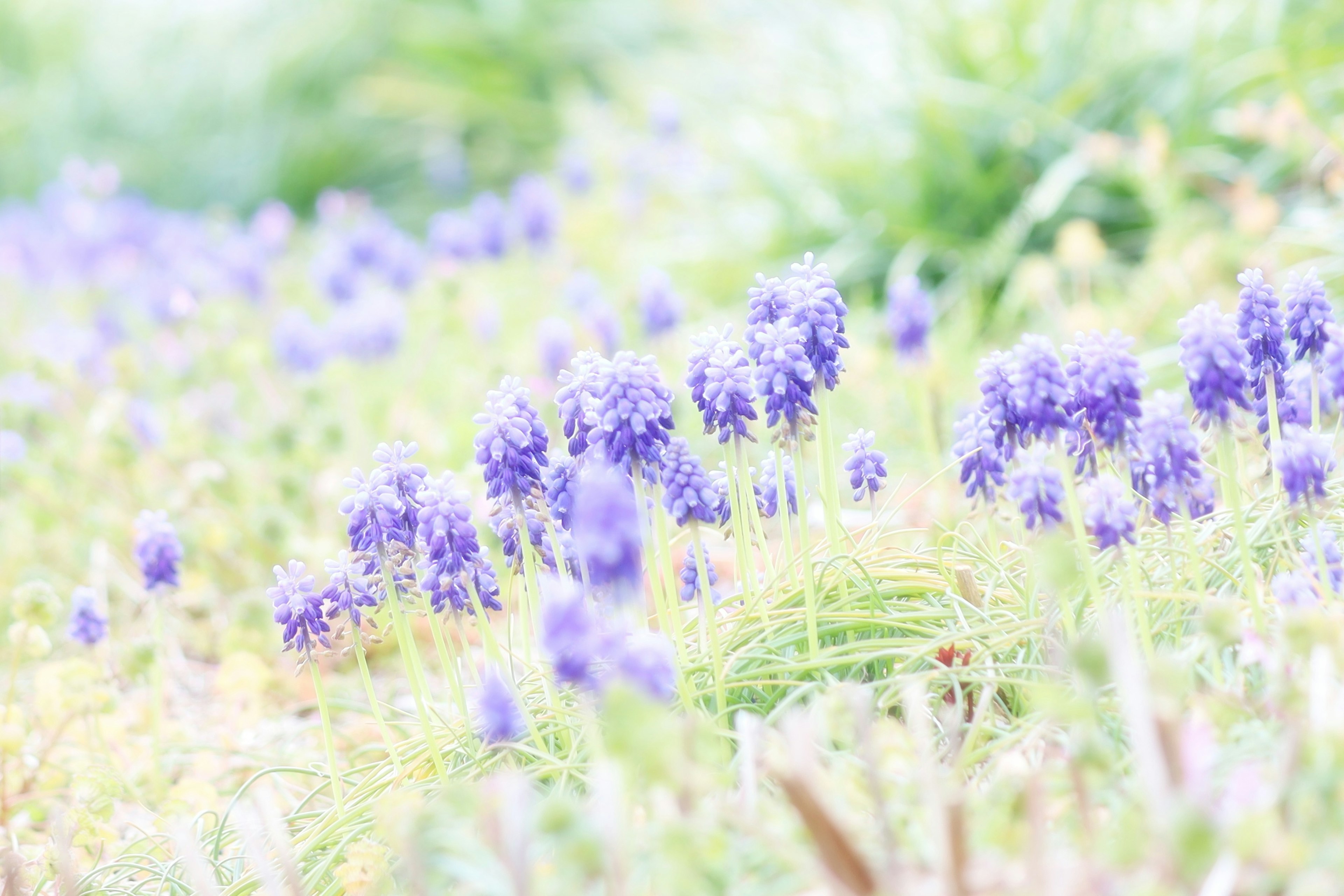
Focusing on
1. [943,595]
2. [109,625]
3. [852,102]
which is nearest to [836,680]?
[943,595]

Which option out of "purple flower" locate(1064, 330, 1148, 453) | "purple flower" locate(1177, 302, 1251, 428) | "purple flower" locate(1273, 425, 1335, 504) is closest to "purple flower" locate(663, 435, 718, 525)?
"purple flower" locate(1064, 330, 1148, 453)

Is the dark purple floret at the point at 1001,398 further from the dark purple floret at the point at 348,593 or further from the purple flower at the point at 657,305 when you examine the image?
the purple flower at the point at 657,305

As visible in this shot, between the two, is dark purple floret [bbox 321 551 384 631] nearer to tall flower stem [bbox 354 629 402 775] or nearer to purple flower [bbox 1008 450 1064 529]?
tall flower stem [bbox 354 629 402 775]

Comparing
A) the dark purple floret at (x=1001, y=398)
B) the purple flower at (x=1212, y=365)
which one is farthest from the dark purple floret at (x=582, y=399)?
the purple flower at (x=1212, y=365)

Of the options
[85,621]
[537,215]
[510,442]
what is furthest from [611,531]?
[537,215]

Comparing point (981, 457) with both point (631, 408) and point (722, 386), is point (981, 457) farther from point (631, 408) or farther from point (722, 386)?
point (631, 408)

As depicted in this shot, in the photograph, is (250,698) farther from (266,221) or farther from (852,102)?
(852,102)
